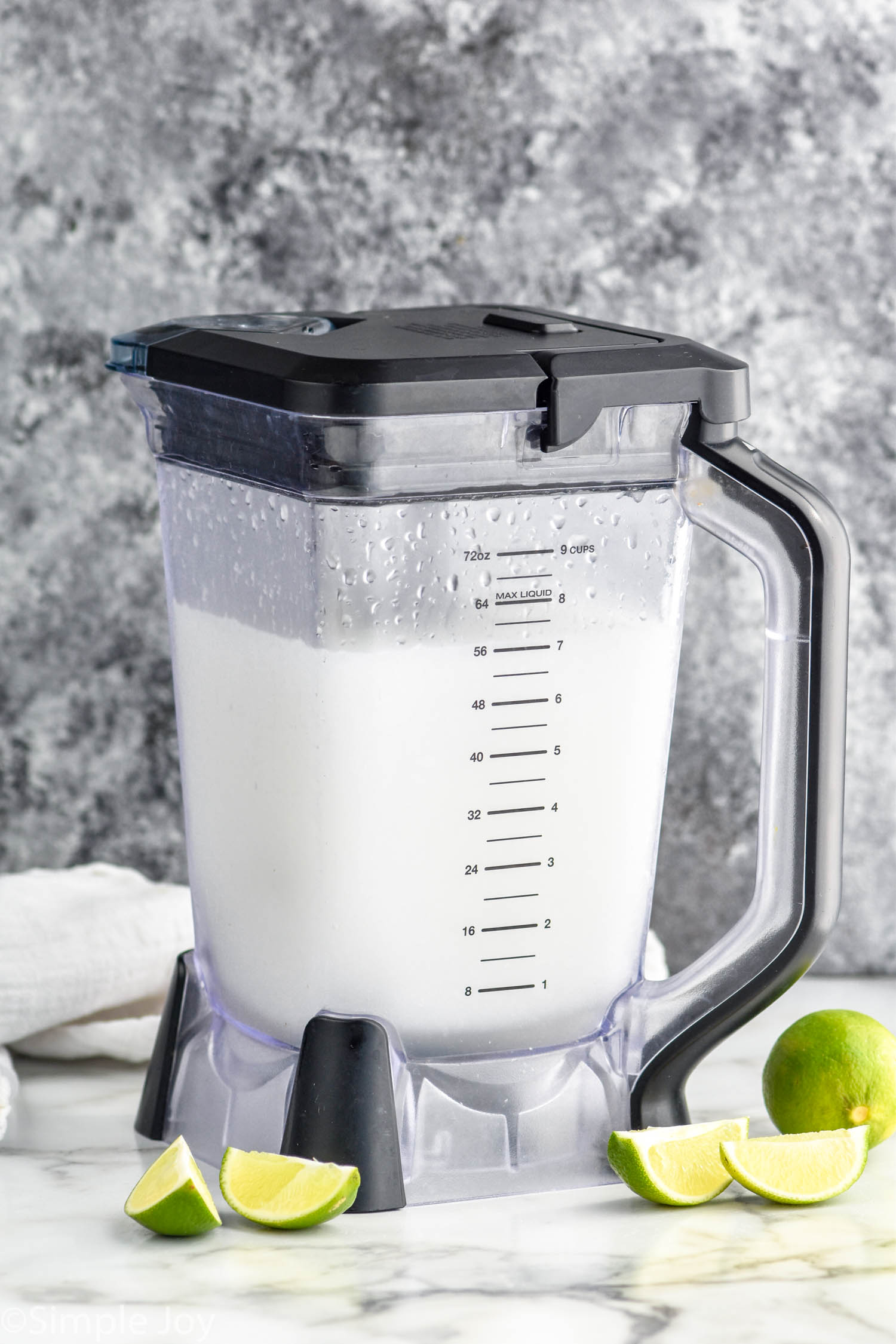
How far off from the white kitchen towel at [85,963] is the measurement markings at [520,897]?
27 cm

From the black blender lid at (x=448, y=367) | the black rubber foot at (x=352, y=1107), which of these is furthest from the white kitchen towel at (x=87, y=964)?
the black blender lid at (x=448, y=367)

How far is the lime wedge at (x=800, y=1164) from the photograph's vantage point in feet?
2.52

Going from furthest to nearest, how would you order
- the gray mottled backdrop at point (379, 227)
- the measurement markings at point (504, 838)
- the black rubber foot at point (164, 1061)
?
the gray mottled backdrop at point (379, 227) → the black rubber foot at point (164, 1061) → the measurement markings at point (504, 838)

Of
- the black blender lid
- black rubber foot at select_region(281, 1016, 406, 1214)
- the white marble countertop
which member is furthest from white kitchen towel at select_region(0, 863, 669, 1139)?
the black blender lid

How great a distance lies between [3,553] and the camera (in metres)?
Result: 1.09

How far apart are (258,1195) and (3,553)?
0.51 m

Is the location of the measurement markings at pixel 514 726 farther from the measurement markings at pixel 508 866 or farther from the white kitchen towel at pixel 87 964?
the white kitchen towel at pixel 87 964

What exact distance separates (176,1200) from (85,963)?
26 cm

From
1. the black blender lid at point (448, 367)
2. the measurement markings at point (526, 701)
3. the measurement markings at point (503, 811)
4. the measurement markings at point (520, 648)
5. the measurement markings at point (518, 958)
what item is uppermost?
the black blender lid at point (448, 367)

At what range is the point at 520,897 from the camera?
2.55 ft

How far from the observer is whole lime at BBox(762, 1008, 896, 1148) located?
83cm

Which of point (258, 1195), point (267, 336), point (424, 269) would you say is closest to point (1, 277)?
point (424, 269)

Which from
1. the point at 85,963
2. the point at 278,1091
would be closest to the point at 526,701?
the point at 278,1091

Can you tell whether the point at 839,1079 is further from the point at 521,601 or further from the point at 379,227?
the point at 379,227
